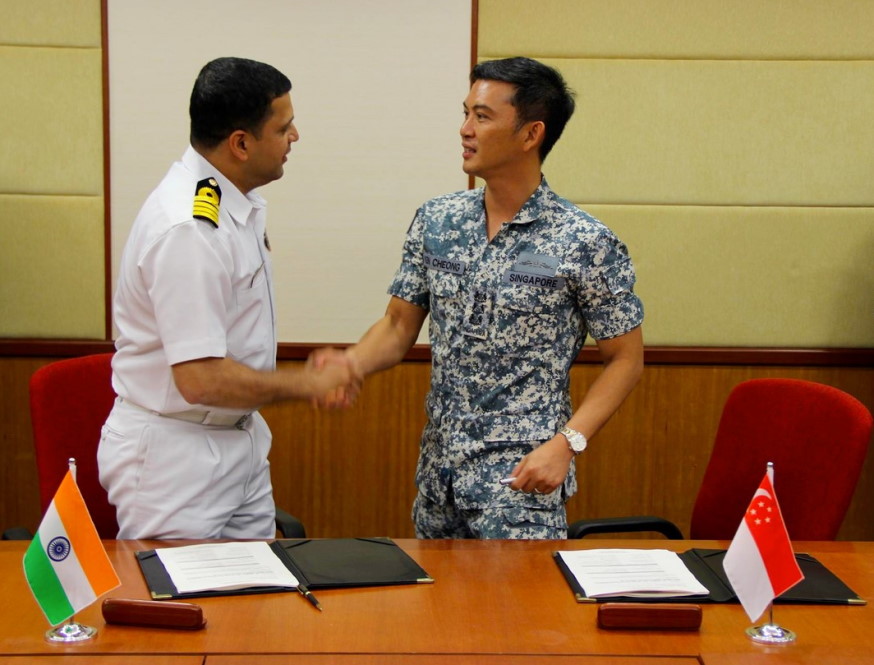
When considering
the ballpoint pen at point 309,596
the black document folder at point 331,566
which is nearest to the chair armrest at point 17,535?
the black document folder at point 331,566

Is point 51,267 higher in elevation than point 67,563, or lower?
higher

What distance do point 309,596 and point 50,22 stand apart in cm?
A: 256

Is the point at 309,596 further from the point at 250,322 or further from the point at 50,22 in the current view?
the point at 50,22

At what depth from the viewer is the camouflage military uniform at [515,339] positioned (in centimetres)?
250

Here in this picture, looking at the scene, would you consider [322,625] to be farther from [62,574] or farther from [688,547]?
[688,547]

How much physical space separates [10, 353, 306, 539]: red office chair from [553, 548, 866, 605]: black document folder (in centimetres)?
85

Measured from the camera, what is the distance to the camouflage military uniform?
2.50 metres

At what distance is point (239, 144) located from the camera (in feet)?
8.00

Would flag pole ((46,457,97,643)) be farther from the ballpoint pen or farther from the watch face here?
the watch face

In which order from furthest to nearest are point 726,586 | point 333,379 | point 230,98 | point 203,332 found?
1. point 333,379
2. point 230,98
3. point 203,332
4. point 726,586

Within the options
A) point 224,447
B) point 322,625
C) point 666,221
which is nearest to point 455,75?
point 666,221

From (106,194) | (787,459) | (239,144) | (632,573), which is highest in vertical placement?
(239,144)

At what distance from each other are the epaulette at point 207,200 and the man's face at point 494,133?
58 centimetres

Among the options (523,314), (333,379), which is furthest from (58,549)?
(523,314)
